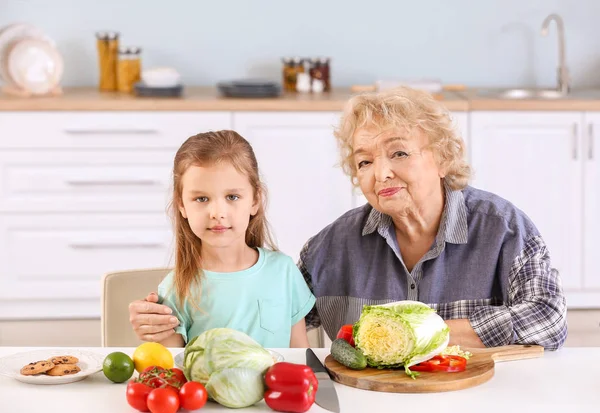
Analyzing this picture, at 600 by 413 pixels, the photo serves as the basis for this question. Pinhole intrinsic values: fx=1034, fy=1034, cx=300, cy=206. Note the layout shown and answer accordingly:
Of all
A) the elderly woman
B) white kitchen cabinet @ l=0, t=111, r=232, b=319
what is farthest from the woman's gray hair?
white kitchen cabinet @ l=0, t=111, r=232, b=319

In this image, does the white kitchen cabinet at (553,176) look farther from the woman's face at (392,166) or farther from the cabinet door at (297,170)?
the woman's face at (392,166)

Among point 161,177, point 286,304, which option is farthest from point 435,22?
→ point 286,304

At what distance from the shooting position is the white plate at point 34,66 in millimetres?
4352

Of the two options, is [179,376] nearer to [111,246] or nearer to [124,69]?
[111,246]

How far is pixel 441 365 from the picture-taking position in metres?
1.71

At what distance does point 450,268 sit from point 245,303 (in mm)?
498

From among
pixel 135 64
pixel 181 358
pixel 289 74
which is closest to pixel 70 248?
pixel 135 64

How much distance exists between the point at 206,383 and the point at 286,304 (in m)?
0.58

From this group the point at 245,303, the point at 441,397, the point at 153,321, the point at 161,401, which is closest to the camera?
the point at 161,401

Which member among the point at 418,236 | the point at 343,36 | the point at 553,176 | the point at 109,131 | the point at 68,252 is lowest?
the point at 68,252

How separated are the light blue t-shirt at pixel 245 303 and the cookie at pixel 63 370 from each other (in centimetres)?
31

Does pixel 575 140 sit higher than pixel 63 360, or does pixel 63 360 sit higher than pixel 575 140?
pixel 575 140

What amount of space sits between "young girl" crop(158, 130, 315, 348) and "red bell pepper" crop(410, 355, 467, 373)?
0.46 meters

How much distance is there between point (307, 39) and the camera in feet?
15.7
